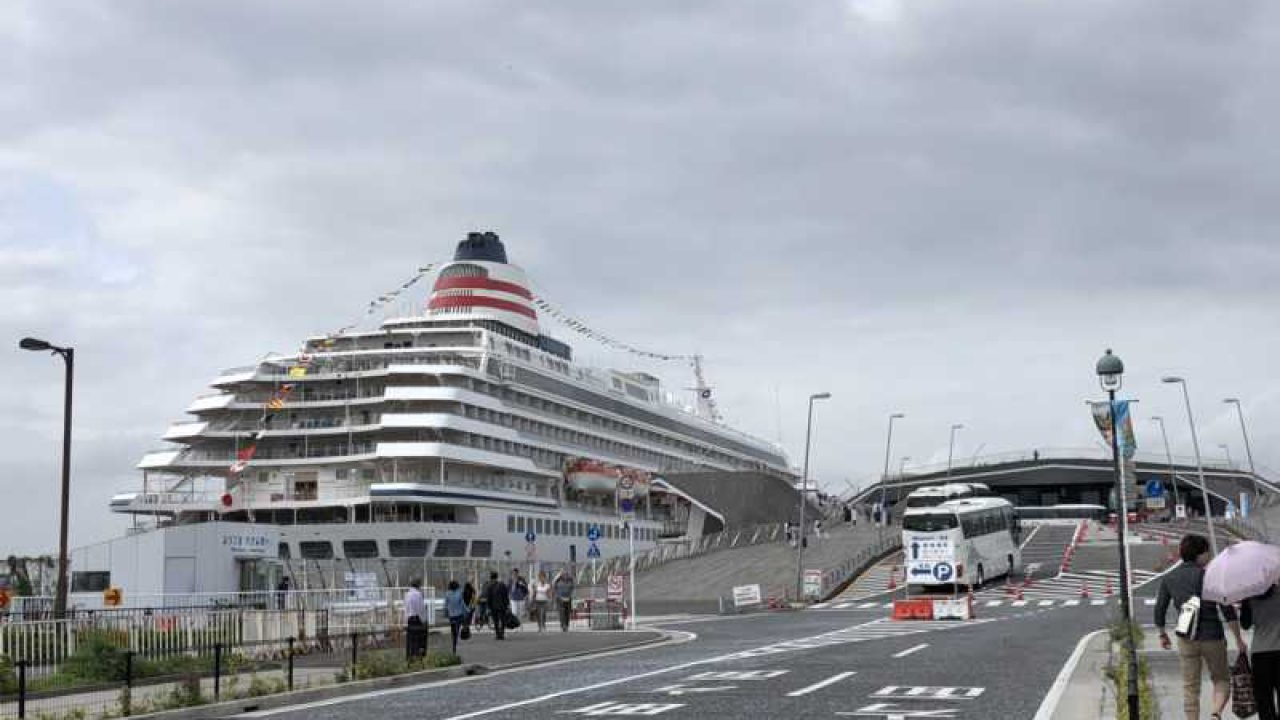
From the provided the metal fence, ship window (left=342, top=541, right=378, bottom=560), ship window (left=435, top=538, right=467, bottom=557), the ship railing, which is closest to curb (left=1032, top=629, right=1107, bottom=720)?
the metal fence

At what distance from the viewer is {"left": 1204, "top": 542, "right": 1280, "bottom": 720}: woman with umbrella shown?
10.3 meters

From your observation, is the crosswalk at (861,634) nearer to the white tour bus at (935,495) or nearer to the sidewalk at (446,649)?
the sidewalk at (446,649)

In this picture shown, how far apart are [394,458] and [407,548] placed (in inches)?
178

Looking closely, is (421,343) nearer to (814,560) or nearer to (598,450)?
(598,450)

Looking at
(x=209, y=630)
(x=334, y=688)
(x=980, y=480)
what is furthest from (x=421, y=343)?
(x=980, y=480)

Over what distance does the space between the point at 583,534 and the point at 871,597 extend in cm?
2885

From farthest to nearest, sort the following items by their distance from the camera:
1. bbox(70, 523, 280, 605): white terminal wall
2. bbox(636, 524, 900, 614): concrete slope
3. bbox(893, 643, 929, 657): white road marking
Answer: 1. bbox(636, 524, 900, 614): concrete slope
2. bbox(70, 523, 280, 605): white terminal wall
3. bbox(893, 643, 929, 657): white road marking

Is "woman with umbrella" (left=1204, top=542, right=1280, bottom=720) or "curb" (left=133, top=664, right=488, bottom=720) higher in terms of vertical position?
"woman with umbrella" (left=1204, top=542, right=1280, bottom=720)

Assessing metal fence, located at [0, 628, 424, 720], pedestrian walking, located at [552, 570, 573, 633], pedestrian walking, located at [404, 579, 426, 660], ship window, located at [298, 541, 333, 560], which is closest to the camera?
metal fence, located at [0, 628, 424, 720]

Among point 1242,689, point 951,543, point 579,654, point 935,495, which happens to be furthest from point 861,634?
point 935,495

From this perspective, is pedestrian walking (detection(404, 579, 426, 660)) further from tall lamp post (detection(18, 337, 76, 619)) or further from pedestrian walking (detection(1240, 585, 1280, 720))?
pedestrian walking (detection(1240, 585, 1280, 720))

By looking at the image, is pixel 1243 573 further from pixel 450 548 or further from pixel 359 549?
pixel 359 549

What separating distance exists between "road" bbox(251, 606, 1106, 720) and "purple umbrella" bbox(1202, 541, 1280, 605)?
12.1ft

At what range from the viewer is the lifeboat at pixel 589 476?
79125 millimetres
